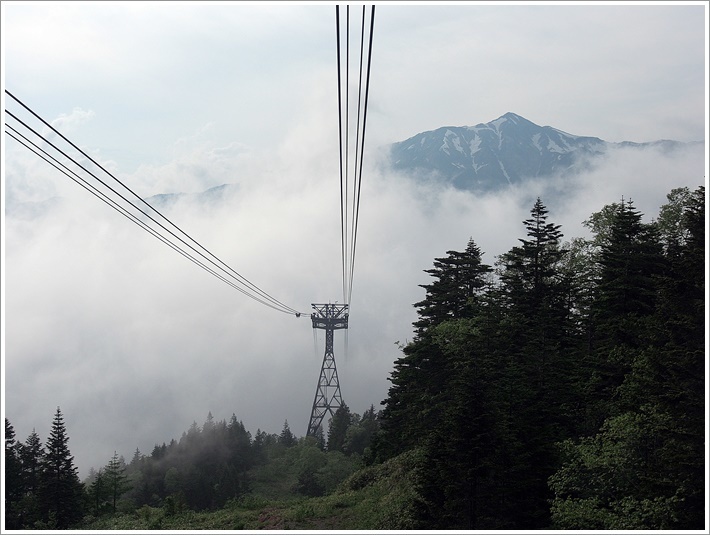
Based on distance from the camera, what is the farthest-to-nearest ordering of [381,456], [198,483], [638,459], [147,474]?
[147,474], [198,483], [381,456], [638,459]

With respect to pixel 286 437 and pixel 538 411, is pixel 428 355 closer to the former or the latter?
pixel 538 411

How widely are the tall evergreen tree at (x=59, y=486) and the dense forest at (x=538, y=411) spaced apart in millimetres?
105

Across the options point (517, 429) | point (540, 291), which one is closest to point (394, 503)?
point (517, 429)

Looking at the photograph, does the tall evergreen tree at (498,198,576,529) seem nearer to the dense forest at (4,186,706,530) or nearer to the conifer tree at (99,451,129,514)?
the dense forest at (4,186,706,530)

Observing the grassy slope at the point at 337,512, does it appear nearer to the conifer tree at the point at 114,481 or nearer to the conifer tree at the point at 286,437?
the conifer tree at the point at 114,481

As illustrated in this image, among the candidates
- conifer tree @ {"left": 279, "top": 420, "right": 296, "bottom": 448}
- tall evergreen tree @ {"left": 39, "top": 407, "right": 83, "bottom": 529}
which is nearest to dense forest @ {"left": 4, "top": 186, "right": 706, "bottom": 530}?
tall evergreen tree @ {"left": 39, "top": 407, "right": 83, "bottom": 529}

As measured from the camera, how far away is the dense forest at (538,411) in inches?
868

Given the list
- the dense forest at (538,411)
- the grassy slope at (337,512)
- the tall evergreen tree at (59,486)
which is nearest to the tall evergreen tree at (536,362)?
the dense forest at (538,411)

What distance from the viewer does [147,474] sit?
9425cm

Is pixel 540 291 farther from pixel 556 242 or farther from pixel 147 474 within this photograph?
pixel 147 474

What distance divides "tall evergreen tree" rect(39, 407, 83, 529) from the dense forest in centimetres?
10

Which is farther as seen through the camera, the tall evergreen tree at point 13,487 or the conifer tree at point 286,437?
the conifer tree at point 286,437

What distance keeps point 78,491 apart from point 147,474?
45.3 meters

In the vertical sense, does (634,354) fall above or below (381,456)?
above
